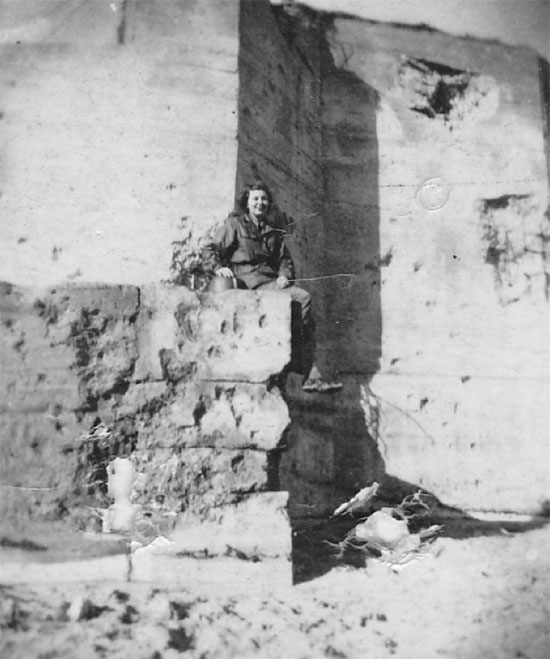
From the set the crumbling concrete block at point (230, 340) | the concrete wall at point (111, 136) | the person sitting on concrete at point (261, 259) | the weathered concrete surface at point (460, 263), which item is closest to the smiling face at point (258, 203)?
the person sitting on concrete at point (261, 259)

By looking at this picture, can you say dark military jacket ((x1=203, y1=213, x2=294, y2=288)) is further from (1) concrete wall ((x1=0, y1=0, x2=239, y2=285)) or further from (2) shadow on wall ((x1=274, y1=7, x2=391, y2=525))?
(2) shadow on wall ((x1=274, y1=7, x2=391, y2=525))

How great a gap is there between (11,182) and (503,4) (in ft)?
14.2

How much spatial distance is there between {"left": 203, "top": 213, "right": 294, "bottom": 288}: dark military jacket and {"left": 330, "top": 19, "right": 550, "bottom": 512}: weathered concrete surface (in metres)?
1.57

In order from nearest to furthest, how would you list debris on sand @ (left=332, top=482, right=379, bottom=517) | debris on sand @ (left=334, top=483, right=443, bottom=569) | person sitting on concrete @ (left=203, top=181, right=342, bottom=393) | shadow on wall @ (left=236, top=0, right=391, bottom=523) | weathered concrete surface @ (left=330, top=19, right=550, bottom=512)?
person sitting on concrete @ (left=203, top=181, right=342, bottom=393)
debris on sand @ (left=334, top=483, right=443, bottom=569)
shadow on wall @ (left=236, top=0, right=391, bottom=523)
debris on sand @ (left=332, top=482, right=379, bottom=517)
weathered concrete surface @ (left=330, top=19, right=550, bottom=512)

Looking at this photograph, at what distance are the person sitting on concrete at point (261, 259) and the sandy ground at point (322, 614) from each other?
1.24m

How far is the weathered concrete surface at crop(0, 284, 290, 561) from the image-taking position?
344 cm

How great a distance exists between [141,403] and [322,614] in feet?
4.75

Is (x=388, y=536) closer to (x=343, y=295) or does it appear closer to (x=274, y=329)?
(x=274, y=329)

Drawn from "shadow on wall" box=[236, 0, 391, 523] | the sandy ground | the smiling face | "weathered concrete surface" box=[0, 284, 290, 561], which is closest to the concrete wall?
the smiling face

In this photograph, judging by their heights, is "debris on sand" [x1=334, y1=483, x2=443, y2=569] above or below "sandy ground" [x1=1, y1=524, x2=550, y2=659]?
above

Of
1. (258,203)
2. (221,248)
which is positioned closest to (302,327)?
(221,248)

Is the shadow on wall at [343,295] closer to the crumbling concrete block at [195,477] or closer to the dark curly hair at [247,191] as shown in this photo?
the dark curly hair at [247,191]

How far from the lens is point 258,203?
4.48 metres

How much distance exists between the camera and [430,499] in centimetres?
557
